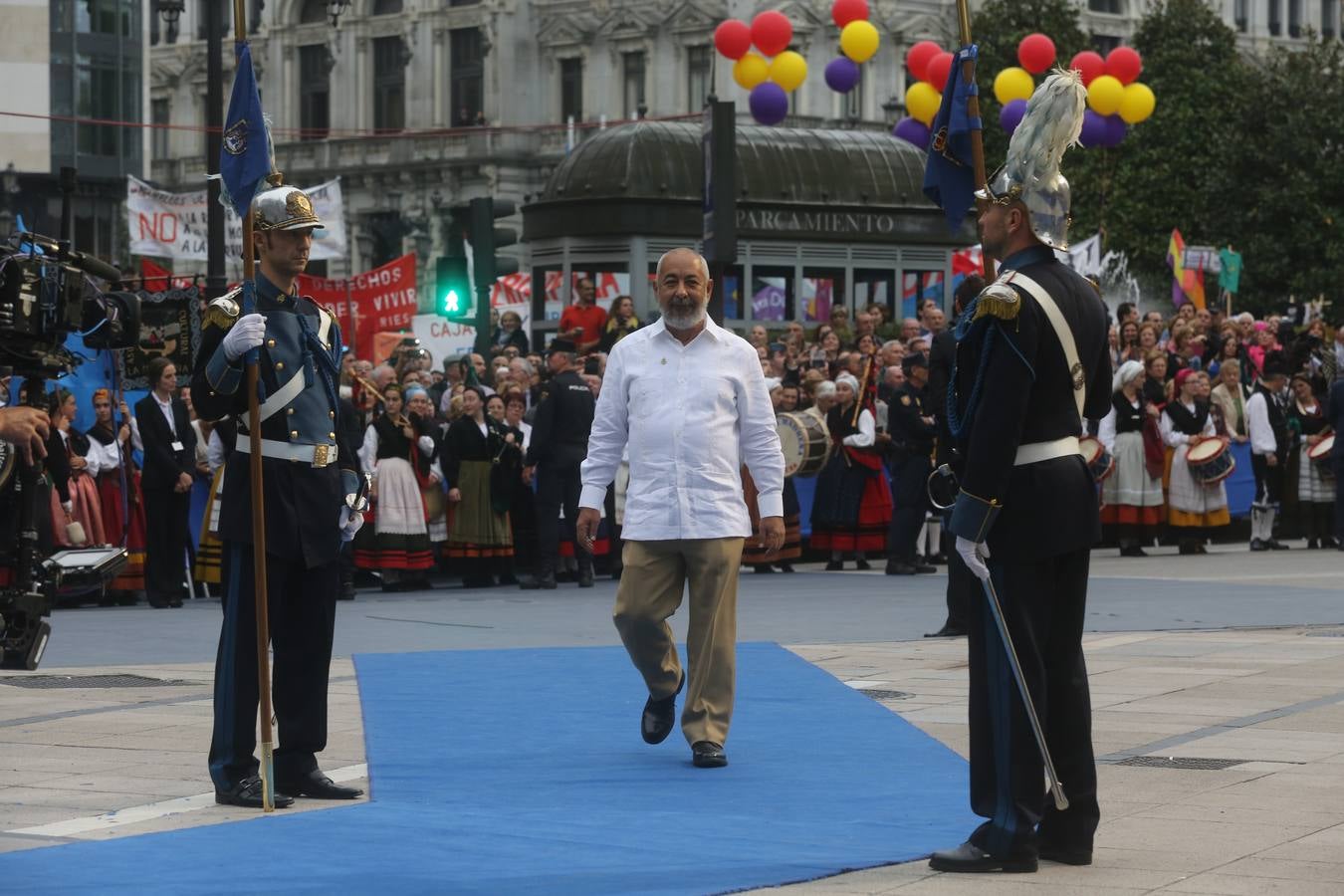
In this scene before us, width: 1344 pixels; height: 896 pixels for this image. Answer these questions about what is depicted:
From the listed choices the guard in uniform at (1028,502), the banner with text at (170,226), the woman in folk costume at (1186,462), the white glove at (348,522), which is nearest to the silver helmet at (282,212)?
the white glove at (348,522)

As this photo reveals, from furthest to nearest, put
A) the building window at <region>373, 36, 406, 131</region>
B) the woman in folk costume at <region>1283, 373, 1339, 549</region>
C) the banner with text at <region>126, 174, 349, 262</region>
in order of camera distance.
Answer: the building window at <region>373, 36, 406, 131</region> → the banner with text at <region>126, 174, 349, 262</region> → the woman in folk costume at <region>1283, 373, 1339, 549</region>

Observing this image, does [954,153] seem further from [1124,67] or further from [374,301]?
[1124,67]

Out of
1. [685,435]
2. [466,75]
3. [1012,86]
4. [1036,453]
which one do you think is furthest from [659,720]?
[466,75]

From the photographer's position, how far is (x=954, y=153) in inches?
335

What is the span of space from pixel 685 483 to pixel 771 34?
22.6 metres

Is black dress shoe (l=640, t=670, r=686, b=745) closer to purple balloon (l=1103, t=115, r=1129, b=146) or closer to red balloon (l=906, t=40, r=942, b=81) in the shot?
red balloon (l=906, t=40, r=942, b=81)

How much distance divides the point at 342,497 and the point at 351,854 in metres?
1.74

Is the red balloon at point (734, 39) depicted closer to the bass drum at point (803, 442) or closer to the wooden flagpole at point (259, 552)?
the bass drum at point (803, 442)

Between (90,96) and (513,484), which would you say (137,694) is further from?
(90,96)

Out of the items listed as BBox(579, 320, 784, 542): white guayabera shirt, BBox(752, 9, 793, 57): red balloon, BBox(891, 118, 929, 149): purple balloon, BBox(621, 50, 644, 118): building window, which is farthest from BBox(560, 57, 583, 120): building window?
BBox(579, 320, 784, 542): white guayabera shirt

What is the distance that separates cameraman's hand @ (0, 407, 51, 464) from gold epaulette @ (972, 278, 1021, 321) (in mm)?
3131

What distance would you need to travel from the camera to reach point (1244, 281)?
201 feet

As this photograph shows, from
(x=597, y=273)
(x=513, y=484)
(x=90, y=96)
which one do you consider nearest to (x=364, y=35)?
(x=90, y=96)

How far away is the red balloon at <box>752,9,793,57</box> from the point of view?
3172 cm
